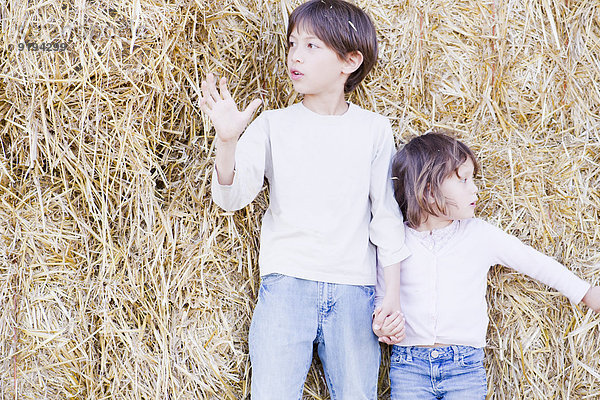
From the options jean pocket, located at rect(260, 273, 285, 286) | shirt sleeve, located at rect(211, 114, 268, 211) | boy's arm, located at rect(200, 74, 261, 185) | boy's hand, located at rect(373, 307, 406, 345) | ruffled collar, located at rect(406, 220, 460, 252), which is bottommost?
boy's hand, located at rect(373, 307, 406, 345)

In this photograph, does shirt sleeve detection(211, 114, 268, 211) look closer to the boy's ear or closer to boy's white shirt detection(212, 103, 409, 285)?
boy's white shirt detection(212, 103, 409, 285)

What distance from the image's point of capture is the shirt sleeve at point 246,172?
1.89 m

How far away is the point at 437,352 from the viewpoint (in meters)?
2.05

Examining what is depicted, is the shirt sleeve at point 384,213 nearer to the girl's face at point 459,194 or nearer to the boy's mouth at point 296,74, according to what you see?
the girl's face at point 459,194

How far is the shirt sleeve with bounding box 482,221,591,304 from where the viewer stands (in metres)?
2.10

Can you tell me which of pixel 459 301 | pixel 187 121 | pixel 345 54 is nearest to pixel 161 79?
pixel 187 121

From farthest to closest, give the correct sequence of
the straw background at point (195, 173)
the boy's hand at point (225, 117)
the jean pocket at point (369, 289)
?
the jean pocket at point (369, 289) → the straw background at point (195, 173) → the boy's hand at point (225, 117)

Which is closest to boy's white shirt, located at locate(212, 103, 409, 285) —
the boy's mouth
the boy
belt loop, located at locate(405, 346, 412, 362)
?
the boy

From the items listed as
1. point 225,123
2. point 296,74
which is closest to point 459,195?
point 296,74

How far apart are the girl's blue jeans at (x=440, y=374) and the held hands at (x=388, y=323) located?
0.09m

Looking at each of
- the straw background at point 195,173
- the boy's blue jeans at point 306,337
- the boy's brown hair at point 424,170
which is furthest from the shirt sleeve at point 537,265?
the boy's blue jeans at point 306,337

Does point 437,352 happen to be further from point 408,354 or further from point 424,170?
point 424,170

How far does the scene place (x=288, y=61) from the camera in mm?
2066

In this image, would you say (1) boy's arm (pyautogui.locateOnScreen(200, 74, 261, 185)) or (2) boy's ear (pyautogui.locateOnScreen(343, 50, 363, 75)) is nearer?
(1) boy's arm (pyautogui.locateOnScreen(200, 74, 261, 185))
